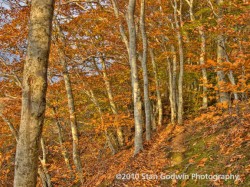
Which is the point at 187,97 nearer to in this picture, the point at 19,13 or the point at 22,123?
the point at 19,13

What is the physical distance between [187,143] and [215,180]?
4.22m

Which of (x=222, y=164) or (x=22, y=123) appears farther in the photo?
(x=222, y=164)

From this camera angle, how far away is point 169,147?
9727 mm

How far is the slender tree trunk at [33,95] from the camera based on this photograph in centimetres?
294

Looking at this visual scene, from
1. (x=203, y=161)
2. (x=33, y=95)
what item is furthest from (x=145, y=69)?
(x=33, y=95)

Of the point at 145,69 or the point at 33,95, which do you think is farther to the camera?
the point at 145,69

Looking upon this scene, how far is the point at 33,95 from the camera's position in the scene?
304cm

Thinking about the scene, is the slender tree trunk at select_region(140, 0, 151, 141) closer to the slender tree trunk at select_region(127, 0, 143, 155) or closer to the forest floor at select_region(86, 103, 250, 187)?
the slender tree trunk at select_region(127, 0, 143, 155)

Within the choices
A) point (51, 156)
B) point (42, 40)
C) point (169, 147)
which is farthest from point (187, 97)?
point (42, 40)

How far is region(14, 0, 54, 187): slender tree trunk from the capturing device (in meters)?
2.94

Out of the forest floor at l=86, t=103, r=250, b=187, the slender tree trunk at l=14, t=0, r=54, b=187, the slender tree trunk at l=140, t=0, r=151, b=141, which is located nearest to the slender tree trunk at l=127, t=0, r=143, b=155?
the forest floor at l=86, t=103, r=250, b=187

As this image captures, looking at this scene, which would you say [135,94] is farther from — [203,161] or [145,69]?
[203,161]

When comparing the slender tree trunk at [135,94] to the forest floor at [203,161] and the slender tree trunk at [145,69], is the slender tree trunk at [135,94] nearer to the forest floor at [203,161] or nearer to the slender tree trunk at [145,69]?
the forest floor at [203,161]

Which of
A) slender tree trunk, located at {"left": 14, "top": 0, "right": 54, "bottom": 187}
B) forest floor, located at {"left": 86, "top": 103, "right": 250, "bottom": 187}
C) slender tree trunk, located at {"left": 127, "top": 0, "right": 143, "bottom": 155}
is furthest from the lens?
slender tree trunk, located at {"left": 127, "top": 0, "right": 143, "bottom": 155}
